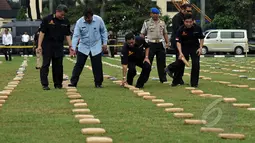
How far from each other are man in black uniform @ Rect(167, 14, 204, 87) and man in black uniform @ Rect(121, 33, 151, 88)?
2.02 ft

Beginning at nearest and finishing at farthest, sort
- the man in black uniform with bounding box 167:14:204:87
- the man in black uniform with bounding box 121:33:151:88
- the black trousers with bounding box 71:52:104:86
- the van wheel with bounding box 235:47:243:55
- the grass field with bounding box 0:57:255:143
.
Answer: the grass field with bounding box 0:57:255:143 < the man in black uniform with bounding box 167:14:204:87 < the man in black uniform with bounding box 121:33:151:88 < the black trousers with bounding box 71:52:104:86 < the van wheel with bounding box 235:47:243:55

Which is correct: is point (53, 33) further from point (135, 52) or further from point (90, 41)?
point (135, 52)

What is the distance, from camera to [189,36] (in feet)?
38.1

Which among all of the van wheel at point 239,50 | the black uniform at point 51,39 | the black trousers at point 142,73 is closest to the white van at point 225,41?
the van wheel at point 239,50

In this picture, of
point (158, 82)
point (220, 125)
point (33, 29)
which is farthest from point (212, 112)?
point (33, 29)

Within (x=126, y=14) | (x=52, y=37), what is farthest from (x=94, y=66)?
(x=126, y=14)

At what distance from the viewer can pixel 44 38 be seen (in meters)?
11.3

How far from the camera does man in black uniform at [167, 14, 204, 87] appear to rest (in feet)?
37.6

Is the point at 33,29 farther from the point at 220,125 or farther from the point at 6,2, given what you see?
the point at 6,2

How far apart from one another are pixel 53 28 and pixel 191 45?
2.71 m

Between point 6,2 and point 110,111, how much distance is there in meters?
88.0

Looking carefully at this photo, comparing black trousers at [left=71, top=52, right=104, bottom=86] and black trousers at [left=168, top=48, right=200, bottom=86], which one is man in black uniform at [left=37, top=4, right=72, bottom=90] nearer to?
black trousers at [left=71, top=52, right=104, bottom=86]

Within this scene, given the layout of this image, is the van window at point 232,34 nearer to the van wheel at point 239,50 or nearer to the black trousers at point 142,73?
the van wheel at point 239,50

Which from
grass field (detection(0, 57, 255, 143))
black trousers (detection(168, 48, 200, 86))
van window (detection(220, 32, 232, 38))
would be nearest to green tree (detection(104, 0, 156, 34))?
van window (detection(220, 32, 232, 38))
